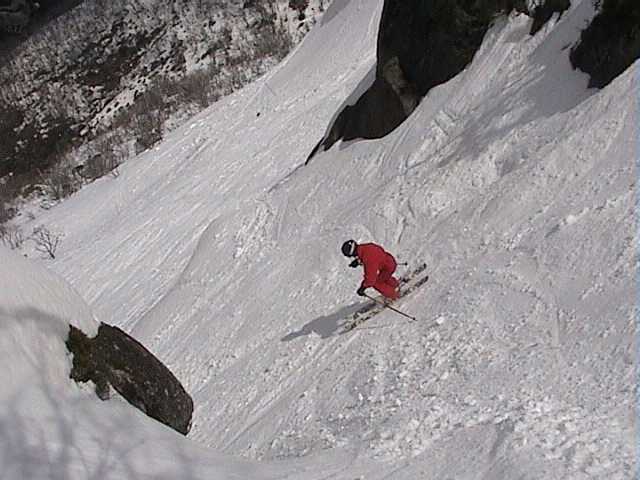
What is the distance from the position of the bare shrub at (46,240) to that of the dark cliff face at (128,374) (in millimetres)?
17142

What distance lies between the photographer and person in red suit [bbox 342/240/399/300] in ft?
28.0

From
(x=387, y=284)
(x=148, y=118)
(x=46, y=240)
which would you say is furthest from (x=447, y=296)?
(x=148, y=118)

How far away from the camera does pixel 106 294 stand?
648 inches

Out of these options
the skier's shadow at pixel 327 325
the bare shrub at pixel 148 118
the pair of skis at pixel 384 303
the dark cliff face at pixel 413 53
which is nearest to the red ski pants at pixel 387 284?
the pair of skis at pixel 384 303

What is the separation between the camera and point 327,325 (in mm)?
9367

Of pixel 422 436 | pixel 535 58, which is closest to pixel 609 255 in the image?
pixel 422 436

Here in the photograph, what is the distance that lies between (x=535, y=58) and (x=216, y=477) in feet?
27.2

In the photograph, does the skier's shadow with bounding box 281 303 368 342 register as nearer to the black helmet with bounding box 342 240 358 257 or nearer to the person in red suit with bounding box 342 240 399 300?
the person in red suit with bounding box 342 240 399 300

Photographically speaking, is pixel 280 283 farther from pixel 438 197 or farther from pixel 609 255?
pixel 609 255


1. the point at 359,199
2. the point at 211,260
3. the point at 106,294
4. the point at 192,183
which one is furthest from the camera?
the point at 192,183

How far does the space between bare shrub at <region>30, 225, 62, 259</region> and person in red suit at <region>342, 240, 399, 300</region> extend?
15945 millimetres

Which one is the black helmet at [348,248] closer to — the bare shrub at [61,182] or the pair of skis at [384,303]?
the pair of skis at [384,303]

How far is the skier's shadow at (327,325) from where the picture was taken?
9.10 m

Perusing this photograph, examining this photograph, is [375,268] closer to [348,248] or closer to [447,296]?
[348,248]
